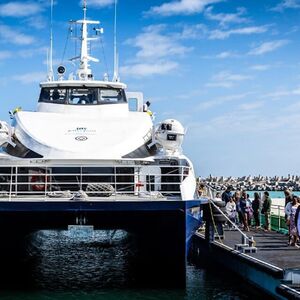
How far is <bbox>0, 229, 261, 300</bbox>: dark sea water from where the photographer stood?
1465 cm

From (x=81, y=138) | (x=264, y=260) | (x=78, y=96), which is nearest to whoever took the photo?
(x=264, y=260)

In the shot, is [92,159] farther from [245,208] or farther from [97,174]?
[245,208]

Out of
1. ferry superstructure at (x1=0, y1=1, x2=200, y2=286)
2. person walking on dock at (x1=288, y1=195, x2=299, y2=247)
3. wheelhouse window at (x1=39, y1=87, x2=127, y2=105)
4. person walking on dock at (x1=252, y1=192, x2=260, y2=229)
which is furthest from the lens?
person walking on dock at (x1=252, y1=192, x2=260, y2=229)

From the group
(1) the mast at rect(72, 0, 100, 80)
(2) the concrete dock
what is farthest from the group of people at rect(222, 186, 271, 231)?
(1) the mast at rect(72, 0, 100, 80)

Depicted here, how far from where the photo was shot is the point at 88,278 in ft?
54.7

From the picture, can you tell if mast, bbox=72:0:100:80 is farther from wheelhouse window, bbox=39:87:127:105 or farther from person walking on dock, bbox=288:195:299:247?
person walking on dock, bbox=288:195:299:247

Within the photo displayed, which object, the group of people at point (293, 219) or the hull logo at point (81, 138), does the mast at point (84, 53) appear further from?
the group of people at point (293, 219)

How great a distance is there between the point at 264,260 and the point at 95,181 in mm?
4483

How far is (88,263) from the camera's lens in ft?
64.4

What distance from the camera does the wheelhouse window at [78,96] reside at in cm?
1892

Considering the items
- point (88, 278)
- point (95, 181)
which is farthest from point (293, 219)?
point (88, 278)

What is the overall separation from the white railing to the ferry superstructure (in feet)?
0.08

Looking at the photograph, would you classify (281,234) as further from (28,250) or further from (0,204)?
(0,204)

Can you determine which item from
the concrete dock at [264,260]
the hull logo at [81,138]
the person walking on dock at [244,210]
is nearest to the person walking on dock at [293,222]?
the concrete dock at [264,260]
